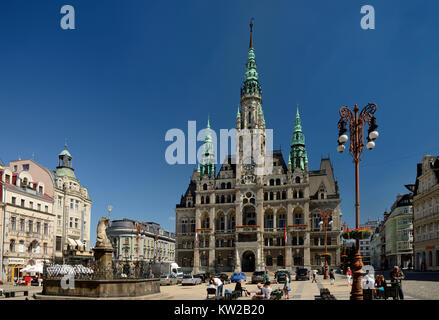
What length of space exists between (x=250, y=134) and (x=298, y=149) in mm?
10654

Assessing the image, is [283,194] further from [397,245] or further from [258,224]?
[397,245]

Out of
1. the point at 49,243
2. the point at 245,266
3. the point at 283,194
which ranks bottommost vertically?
the point at 245,266

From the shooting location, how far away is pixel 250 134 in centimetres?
8750

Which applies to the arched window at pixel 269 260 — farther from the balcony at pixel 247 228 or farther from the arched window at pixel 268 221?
the balcony at pixel 247 228

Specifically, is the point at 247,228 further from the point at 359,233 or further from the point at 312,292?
the point at 359,233

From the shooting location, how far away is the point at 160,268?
60.0 meters

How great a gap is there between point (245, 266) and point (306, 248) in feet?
41.2

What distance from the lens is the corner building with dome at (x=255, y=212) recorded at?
8081 centimetres

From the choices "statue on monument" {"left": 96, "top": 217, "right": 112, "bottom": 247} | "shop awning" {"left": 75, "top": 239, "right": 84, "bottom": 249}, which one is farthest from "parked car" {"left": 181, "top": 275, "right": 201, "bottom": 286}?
"shop awning" {"left": 75, "top": 239, "right": 84, "bottom": 249}

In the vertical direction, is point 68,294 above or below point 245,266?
above

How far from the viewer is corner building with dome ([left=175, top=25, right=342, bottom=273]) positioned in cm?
8081

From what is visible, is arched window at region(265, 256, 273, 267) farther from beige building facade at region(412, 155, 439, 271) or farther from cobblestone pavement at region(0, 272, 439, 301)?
cobblestone pavement at region(0, 272, 439, 301)

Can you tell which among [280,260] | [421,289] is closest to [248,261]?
[280,260]
